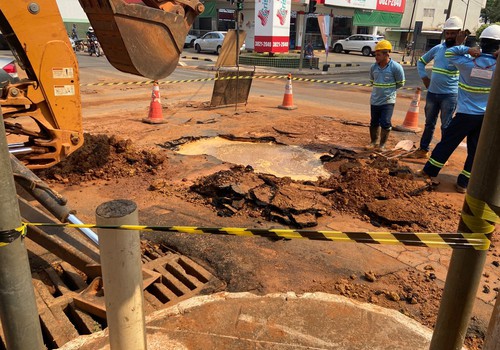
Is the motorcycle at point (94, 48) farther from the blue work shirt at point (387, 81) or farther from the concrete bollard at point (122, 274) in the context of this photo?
the concrete bollard at point (122, 274)

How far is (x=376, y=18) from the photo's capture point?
38.6 metres

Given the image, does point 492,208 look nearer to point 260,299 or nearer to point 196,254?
point 260,299

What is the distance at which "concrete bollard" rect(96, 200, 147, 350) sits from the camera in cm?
202

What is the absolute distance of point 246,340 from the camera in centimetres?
278

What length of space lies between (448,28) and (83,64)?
755 inches

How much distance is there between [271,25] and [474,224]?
23817 mm

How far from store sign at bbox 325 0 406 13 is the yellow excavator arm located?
104 feet

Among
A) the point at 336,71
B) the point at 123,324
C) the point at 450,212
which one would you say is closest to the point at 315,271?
the point at 123,324

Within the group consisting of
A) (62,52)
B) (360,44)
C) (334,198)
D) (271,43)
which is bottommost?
(334,198)

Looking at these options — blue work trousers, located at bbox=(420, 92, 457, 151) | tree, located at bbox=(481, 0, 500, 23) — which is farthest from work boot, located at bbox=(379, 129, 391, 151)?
tree, located at bbox=(481, 0, 500, 23)

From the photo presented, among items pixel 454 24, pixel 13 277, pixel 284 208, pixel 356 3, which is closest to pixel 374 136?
pixel 454 24

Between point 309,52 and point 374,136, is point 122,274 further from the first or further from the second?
point 309,52

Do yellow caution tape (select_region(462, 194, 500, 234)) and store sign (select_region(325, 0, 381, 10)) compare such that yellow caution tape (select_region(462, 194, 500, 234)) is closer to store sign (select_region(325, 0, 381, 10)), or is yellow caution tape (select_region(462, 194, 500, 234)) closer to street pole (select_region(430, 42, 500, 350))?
street pole (select_region(430, 42, 500, 350))

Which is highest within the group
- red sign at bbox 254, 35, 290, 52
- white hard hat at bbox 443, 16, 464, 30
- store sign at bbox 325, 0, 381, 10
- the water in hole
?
store sign at bbox 325, 0, 381, 10
